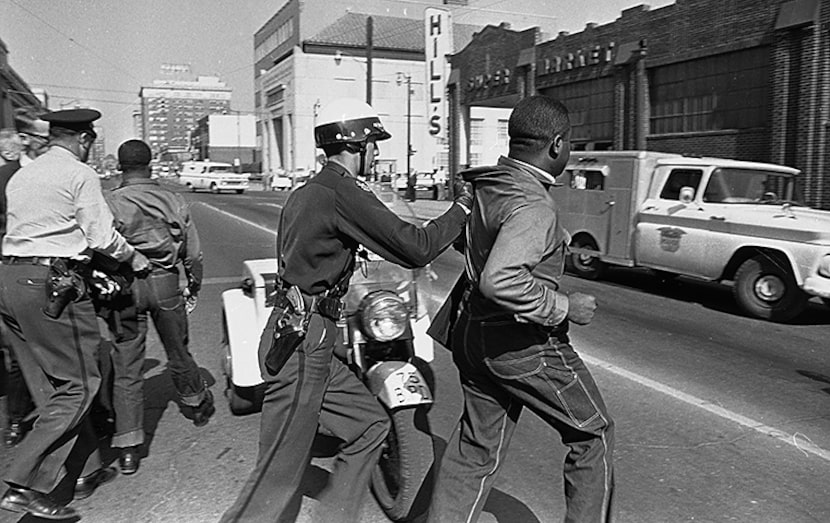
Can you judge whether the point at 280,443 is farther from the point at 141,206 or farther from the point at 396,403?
the point at 141,206

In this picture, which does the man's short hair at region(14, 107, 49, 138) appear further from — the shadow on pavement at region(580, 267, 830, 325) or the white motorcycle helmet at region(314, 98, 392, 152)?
the shadow on pavement at region(580, 267, 830, 325)

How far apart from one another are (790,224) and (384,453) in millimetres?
7227

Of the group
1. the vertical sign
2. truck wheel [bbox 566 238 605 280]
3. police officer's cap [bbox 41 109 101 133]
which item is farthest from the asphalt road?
the vertical sign

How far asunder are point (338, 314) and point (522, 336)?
2.59ft

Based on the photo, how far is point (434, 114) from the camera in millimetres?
36781

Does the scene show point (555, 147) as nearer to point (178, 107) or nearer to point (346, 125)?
point (346, 125)

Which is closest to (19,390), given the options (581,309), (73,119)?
(73,119)

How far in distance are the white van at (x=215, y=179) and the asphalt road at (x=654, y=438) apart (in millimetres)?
43471

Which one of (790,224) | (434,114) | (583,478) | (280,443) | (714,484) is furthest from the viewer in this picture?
(434,114)

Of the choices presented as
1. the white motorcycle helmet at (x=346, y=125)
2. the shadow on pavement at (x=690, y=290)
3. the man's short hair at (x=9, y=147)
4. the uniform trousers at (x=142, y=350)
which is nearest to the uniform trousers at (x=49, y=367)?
the uniform trousers at (x=142, y=350)

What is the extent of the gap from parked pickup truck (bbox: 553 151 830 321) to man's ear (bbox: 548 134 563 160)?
22.7 feet

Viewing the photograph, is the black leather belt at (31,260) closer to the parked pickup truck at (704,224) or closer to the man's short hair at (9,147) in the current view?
the man's short hair at (9,147)

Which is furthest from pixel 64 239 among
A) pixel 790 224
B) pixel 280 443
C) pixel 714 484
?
pixel 790 224

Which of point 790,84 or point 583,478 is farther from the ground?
point 790,84
